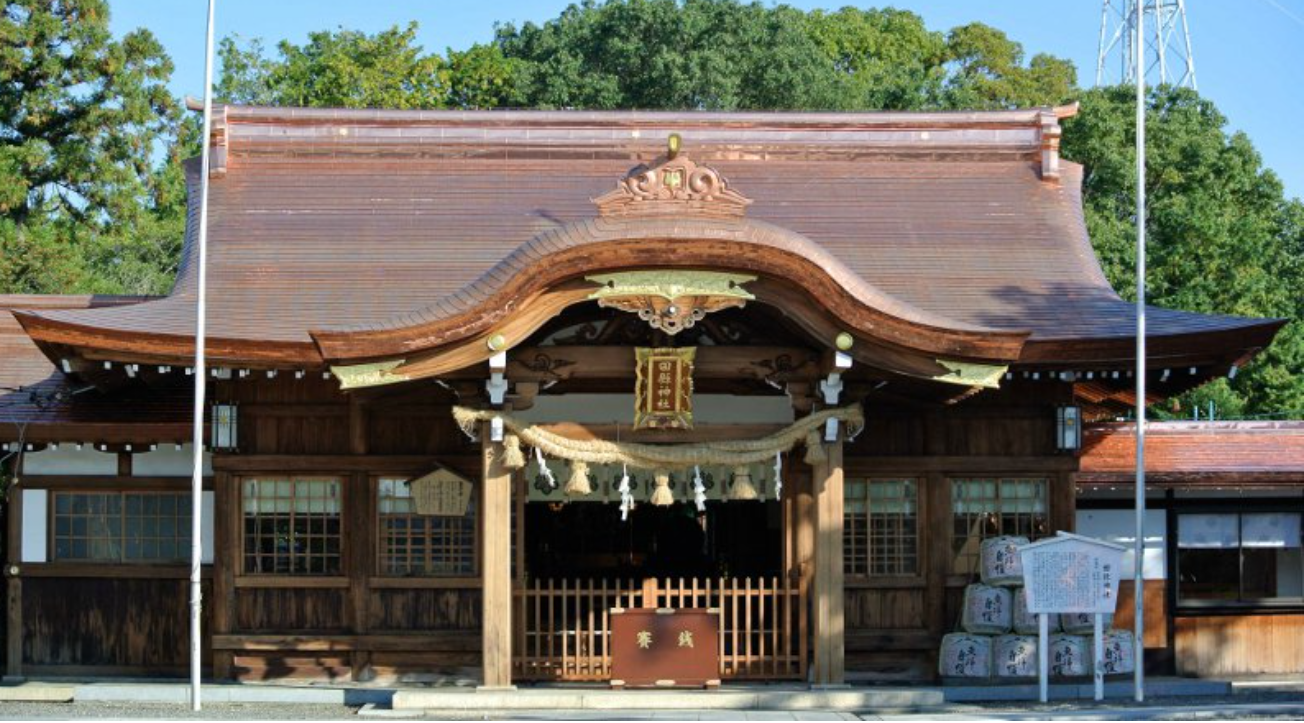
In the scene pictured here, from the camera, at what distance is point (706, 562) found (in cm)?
2269

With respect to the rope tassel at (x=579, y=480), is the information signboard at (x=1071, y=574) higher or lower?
lower

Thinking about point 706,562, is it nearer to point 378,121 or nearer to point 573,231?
point 378,121

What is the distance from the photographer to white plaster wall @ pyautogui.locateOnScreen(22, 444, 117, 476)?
18.3 m

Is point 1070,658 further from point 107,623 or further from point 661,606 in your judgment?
point 107,623

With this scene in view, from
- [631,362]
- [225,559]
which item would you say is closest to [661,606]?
[631,362]

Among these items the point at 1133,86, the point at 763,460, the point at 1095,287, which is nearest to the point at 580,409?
the point at 763,460

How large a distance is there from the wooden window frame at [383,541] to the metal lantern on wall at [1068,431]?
18.6 ft

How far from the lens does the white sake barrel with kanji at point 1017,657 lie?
16703 mm

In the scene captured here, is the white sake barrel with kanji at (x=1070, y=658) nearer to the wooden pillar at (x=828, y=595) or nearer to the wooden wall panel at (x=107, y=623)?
the wooden pillar at (x=828, y=595)

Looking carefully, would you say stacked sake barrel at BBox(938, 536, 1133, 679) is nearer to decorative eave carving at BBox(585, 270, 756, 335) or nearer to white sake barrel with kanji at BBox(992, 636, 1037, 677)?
white sake barrel with kanji at BBox(992, 636, 1037, 677)

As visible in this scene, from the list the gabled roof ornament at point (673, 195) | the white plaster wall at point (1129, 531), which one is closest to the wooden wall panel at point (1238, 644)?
the white plaster wall at point (1129, 531)

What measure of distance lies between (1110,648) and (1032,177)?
5865mm

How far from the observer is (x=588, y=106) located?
44406 mm

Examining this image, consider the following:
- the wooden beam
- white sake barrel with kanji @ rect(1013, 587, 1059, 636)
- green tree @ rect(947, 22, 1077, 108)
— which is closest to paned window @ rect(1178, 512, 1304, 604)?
white sake barrel with kanji @ rect(1013, 587, 1059, 636)
